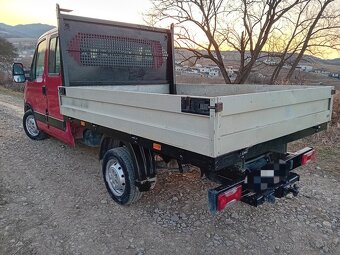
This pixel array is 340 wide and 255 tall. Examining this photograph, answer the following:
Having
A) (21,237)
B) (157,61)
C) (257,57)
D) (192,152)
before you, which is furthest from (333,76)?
(21,237)

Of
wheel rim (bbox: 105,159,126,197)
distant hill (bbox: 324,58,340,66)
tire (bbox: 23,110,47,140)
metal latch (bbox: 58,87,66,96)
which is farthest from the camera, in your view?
distant hill (bbox: 324,58,340,66)

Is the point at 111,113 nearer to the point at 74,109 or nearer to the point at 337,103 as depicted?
the point at 74,109

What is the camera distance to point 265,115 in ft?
8.67

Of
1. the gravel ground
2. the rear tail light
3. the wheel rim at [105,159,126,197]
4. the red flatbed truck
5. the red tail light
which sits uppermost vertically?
the red flatbed truck

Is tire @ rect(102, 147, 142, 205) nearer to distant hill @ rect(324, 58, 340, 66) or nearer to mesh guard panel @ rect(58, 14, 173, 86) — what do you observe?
mesh guard panel @ rect(58, 14, 173, 86)

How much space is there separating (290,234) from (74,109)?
10.2ft

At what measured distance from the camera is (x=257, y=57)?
15.7m

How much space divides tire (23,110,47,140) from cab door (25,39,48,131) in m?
0.33

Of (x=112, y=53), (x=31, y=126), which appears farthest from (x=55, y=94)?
(x=31, y=126)

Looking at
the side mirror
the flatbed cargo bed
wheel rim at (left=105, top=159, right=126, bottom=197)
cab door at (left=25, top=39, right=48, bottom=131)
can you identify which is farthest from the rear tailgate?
the side mirror

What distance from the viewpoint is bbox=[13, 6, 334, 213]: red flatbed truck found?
2.40 m

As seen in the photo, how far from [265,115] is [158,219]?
172 centimetres

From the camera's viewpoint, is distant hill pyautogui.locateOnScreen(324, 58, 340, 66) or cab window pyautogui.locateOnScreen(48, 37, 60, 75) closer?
cab window pyautogui.locateOnScreen(48, 37, 60, 75)

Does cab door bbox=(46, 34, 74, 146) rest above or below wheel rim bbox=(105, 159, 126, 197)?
above
